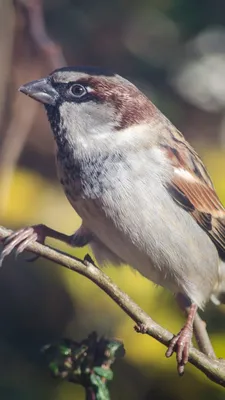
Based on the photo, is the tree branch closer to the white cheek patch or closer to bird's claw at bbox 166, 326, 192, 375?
bird's claw at bbox 166, 326, 192, 375

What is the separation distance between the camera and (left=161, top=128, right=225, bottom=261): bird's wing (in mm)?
1198

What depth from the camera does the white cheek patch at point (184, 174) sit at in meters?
1.20

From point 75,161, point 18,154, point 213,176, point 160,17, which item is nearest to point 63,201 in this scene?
point 18,154

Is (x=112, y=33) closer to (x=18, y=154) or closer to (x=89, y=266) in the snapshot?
(x=18, y=154)

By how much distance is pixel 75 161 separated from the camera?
3.75ft

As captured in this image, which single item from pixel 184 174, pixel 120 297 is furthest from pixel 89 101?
pixel 120 297

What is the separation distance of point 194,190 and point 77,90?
227 mm

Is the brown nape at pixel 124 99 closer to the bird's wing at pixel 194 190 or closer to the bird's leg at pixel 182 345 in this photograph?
the bird's wing at pixel 194 190

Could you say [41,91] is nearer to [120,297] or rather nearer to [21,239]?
[21,239]

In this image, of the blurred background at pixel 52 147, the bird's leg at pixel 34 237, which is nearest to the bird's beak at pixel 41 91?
the bird's leg at pixel 34 237

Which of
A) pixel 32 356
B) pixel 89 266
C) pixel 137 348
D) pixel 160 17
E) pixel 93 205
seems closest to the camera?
pixel 89 266

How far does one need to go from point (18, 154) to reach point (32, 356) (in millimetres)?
361

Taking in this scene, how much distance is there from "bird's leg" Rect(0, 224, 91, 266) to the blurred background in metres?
0.15

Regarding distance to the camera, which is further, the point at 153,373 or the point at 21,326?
the point at 21,326
